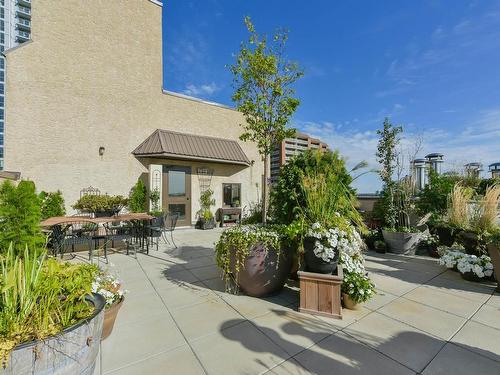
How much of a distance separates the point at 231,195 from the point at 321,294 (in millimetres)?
8356

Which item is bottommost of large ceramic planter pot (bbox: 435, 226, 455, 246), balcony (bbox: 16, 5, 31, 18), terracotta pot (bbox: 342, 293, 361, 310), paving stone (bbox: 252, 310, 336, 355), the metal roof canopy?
paving stone (bbox: 252, 310, 336, 355)

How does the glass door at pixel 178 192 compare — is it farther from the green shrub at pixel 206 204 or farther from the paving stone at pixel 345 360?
the paving stone at pixel 345 360

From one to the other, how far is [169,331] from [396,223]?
6.10 meters

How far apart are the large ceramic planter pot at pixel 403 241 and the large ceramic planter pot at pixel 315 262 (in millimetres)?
3500

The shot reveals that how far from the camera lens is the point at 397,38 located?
6.08 metres

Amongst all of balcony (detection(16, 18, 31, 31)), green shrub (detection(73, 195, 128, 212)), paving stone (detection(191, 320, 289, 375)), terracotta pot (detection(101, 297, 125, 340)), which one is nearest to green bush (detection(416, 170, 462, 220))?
paving stone (detection(191, 320, 289, 375))

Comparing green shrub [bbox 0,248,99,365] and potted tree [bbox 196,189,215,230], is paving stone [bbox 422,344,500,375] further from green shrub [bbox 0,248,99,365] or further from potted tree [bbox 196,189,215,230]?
potted tree [bbox 196,189,215,230]

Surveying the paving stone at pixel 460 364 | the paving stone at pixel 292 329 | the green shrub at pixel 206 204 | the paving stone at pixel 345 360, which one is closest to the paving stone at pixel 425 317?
the paving stone at pixel 460 364

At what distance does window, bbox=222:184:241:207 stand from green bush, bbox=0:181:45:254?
284 inches

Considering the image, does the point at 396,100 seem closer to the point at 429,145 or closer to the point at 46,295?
the point at 429,145

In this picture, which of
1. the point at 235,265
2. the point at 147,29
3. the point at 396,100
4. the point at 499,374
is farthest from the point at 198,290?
the point at 147,29

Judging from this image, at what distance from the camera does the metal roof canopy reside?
8375 millimetres

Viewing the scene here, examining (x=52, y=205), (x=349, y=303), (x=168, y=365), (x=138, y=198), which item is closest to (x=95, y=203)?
(x=52, y=205)

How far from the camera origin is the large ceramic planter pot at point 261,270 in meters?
2.99
